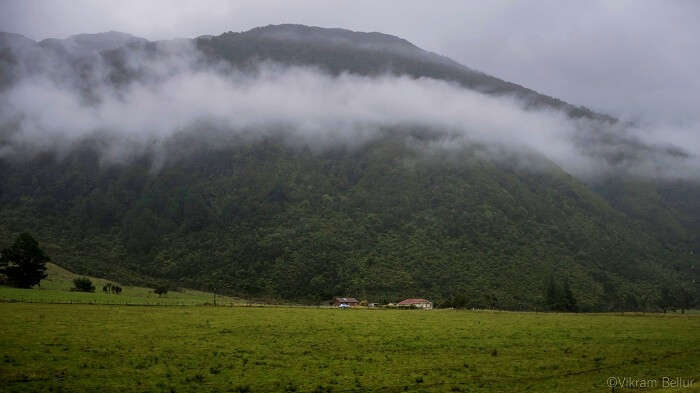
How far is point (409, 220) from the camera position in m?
166

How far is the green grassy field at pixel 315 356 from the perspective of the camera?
24.6 m

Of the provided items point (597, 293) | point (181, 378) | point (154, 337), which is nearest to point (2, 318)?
point (154, 337)

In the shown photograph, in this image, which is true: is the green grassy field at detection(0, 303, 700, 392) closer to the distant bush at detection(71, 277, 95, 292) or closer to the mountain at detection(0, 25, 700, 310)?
the distant bush at detection(71, 277, 95, 292)

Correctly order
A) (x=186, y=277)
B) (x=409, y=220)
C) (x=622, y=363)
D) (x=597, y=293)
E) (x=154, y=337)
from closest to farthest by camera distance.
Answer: (x=622, y=363), (x=154, y=337), (x=597, y=293), (x=186, y=277), (x=409, y=220)

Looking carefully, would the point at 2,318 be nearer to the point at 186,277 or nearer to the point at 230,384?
the point at 230,384

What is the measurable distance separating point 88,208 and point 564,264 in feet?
551

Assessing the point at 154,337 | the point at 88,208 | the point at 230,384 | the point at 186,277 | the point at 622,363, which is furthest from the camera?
the point at 88,208

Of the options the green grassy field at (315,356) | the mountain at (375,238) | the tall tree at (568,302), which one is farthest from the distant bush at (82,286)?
the tall tree at (568,302)

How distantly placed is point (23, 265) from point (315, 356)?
251 feet

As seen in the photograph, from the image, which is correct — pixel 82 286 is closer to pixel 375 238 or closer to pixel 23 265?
pixel 23 265

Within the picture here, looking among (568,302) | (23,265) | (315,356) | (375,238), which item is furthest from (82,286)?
(568,302)

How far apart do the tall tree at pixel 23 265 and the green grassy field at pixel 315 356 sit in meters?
43.5

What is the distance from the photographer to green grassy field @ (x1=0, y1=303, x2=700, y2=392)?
24625 mm

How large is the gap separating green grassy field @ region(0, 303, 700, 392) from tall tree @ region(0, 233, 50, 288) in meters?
43.5
